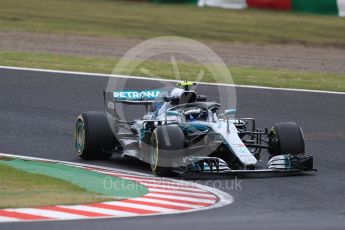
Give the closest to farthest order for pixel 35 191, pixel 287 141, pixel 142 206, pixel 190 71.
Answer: pixel 142 206 → pixel 35 191 → pixel 287 141 → pixel 190 71

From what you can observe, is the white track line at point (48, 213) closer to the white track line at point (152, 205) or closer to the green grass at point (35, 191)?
the white track line at point (152, 205)

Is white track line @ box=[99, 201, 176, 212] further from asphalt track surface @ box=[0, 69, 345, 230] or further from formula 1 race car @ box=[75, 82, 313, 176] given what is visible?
formula 1 race car @ box=[75, 82, 313, 176]

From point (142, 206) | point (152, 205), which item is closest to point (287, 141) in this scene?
point (152, 205)

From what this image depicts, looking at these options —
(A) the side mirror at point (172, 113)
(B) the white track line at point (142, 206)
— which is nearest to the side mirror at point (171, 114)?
(A) the side mirror at point (172, 113)

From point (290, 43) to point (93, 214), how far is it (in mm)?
17987

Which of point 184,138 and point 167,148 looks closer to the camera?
point 167,148

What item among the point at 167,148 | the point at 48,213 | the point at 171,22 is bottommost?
the point at 48,213

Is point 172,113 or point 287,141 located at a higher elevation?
point 172,113

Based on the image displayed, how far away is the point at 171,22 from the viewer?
95.9 feet

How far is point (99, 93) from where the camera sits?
63.9 feet

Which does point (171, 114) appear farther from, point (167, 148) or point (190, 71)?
point (190, 71)

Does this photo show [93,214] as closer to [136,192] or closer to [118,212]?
[118,212]

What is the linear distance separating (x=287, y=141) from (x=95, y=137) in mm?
2531

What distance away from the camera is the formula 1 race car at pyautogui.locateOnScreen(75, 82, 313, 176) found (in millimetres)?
12586
